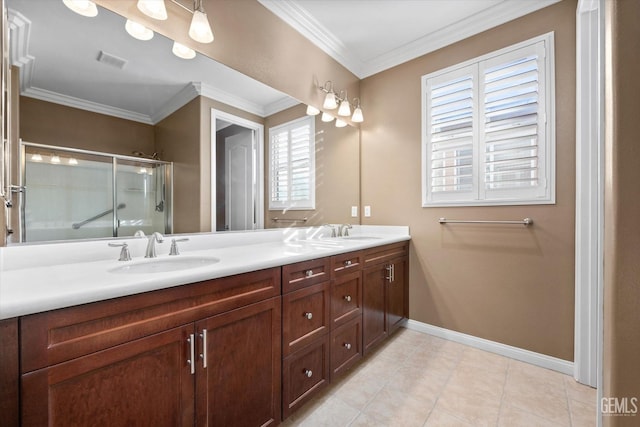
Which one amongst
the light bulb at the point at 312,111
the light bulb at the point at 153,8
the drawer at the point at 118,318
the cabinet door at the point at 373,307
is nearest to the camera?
the drawer at the point at 118,318

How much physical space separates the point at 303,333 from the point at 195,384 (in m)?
0.57

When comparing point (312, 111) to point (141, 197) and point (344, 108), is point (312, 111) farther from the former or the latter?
point (141, 197)

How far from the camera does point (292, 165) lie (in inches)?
90.4

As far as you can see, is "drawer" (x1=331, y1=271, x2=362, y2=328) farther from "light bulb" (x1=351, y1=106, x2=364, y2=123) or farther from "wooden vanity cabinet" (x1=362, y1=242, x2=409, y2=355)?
"light bulb" (x1=351, y1=106, x2=364, y2=123)

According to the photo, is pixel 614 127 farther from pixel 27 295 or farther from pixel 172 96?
pixel 172 96

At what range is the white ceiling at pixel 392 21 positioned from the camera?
2.01 metres

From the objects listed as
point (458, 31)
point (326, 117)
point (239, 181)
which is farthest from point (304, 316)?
point (458, 31)

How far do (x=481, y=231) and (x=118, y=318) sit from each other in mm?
2319

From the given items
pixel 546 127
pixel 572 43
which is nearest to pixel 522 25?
pixel 572 43

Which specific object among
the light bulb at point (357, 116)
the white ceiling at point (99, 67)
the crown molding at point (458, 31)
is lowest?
the white ceiling at point (99, 67)

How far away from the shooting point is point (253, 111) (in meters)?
1.96

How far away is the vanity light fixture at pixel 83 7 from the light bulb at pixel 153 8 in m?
0.19

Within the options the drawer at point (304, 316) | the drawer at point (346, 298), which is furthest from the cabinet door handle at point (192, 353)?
the drawer at point (346, 298)

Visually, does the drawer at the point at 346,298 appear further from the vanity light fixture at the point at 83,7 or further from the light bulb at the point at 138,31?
the vanity light fixture at the point at 83,7
